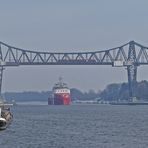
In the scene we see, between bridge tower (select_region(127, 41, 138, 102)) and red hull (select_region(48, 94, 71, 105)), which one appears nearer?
bridge tower (select_region(127, 41, 138, 102))

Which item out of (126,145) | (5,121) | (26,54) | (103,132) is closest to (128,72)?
(26,54)

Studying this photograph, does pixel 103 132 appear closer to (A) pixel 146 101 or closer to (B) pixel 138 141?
(B) pixel 138 141

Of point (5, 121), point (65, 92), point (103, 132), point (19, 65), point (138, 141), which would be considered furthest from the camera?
point (65, 92)

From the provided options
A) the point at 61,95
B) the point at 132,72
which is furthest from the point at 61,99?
the point at 132,72

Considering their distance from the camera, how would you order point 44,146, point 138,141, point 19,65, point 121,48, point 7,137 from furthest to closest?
point 121,48 → point 19,65 → point 7,137 → point 138,141 → point 44,146

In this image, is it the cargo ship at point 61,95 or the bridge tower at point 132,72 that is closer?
the bridge tower at point 132,72

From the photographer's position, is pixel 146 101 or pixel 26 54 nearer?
pixel 26 54

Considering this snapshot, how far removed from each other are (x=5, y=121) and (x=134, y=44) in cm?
15956

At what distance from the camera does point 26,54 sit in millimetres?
171000

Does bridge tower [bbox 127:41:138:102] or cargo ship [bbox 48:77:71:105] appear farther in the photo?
cargo ship [bbox 48:77:71:105]

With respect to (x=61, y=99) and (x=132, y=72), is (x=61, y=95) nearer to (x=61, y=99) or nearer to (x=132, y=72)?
(x=61, y=99)

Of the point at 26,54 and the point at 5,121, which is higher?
the point at 26,54

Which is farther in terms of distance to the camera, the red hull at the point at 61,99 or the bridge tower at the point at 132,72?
the red hull at the point at 61,99

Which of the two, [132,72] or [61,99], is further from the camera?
[61,99]
